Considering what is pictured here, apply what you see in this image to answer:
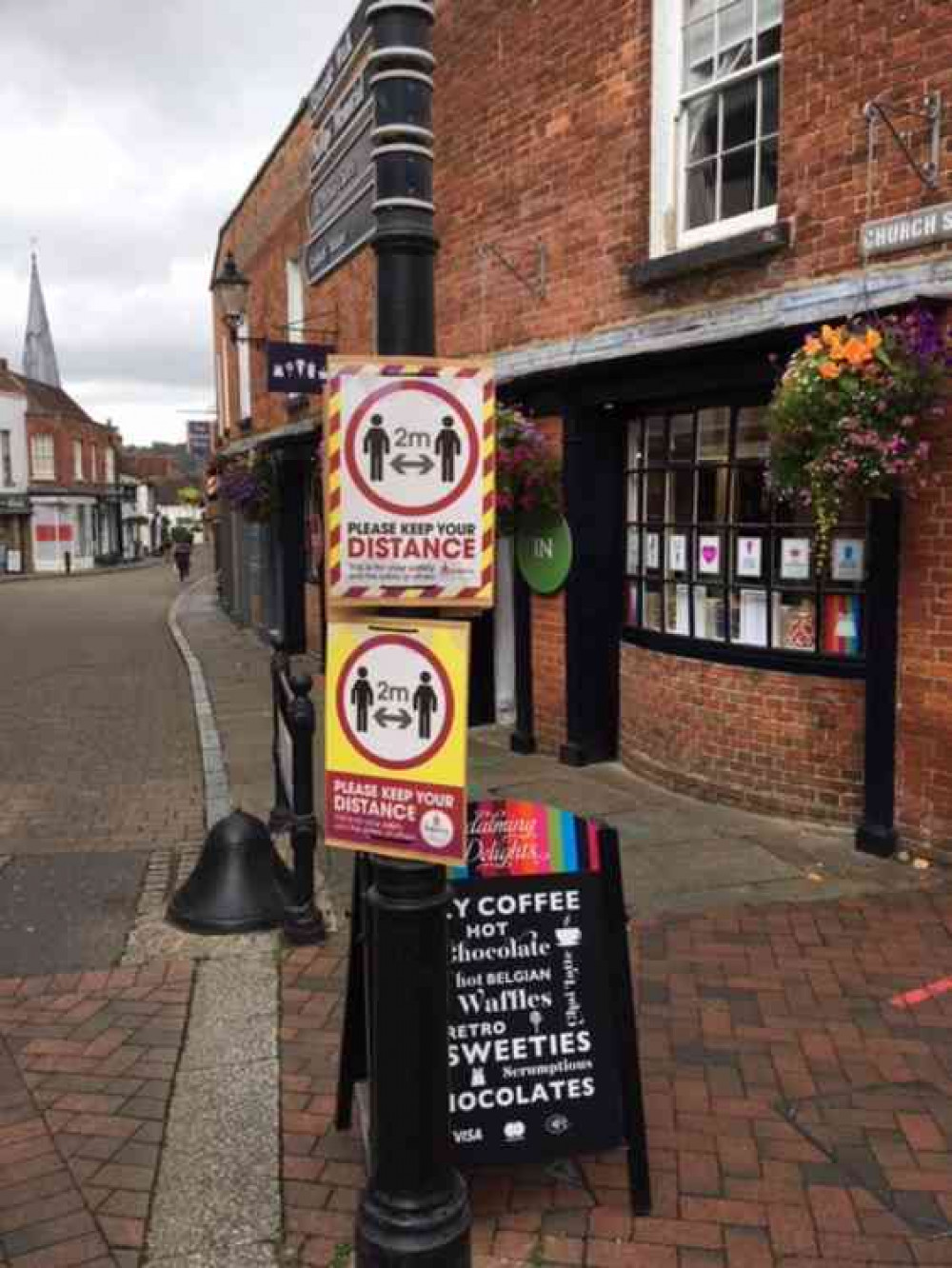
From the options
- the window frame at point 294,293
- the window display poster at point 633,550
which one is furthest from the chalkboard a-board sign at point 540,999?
the window frame at point 294,293

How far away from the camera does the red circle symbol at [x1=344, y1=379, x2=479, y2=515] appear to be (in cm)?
274

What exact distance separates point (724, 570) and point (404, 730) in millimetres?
4660

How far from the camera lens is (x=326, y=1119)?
3.75 meters

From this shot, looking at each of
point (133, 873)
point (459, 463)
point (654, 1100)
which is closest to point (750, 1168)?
point (654, 1100)

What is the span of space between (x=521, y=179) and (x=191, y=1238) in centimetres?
749

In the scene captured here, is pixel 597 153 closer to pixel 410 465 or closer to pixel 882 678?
pixel 882 678


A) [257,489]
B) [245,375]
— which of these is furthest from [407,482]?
[245,375]

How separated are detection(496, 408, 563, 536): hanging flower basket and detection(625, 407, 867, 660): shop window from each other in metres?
0.57

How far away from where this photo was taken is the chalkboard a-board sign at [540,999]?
3.25 m

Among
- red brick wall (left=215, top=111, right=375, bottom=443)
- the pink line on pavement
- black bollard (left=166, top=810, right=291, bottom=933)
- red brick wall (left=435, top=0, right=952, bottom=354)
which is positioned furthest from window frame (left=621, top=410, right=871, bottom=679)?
red brick wall (left=215, top=111, right=375, bottom=443)

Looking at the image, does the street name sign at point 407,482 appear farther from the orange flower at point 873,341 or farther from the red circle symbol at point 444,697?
the orange flower at point 873,341

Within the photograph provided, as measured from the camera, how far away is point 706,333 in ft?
21.4

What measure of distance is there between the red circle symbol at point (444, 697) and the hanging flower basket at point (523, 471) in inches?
205

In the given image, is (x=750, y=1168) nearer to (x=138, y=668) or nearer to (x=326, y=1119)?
(x=326, y=1119)
